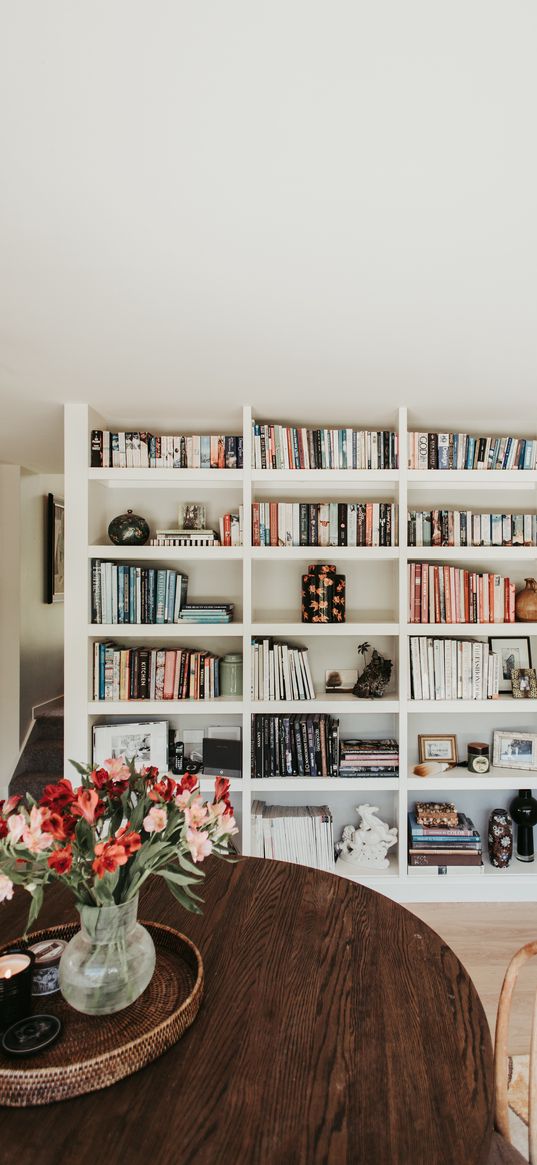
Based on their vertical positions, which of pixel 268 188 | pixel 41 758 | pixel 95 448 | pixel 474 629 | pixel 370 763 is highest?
pixel 268 188

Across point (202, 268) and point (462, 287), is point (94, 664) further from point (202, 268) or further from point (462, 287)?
point (462, 287)

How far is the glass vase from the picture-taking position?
3.77ft

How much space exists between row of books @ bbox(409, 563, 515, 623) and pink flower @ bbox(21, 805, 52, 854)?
2.59 meters

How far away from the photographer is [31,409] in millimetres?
3213

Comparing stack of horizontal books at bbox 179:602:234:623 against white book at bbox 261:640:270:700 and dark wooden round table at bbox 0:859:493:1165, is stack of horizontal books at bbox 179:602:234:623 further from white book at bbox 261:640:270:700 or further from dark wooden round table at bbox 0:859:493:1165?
dark wooden round table at bbox 0:859:493:1165

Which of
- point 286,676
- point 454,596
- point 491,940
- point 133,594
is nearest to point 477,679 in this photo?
point 454,596

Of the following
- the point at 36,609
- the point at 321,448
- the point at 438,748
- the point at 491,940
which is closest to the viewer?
the point at 491,940

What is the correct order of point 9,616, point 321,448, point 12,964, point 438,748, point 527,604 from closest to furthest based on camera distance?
point 12,964
point 321,448
point 527,604
point 438,748
point 9,616

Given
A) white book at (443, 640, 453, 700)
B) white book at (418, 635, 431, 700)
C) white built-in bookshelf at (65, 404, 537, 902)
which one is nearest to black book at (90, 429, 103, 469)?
white built-in bookshelf at (65, 404, 537, 902)

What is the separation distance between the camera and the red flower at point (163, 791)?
1.25 m

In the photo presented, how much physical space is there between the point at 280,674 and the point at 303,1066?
2.32 meters

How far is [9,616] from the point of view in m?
4.87

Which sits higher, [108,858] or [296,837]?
[108,858]

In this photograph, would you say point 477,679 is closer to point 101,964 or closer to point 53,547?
point 101,964
